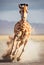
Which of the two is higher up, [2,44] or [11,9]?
[11,9]

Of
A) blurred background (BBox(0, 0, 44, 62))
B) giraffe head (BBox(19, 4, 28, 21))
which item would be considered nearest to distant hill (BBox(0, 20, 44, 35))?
blurred background (BBox(0, 0, 44, 62))

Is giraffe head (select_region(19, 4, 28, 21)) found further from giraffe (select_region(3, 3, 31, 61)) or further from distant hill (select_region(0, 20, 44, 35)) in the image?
distant hill (select_region(0, 20, 44, 35))

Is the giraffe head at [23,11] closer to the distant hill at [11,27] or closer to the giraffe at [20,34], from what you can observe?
the giraffe at [20,34]

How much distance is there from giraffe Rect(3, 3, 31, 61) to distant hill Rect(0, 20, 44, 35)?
4cm

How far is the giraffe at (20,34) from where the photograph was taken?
75.8 inches

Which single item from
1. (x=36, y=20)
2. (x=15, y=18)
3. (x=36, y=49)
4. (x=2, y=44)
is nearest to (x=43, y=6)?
(x=36, y=20)

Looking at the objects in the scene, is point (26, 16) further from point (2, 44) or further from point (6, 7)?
point (2, 44)

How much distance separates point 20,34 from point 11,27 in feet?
0.37

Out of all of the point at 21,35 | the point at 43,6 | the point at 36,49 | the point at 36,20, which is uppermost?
the point at 43,6

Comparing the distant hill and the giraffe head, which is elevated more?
the giraffe head

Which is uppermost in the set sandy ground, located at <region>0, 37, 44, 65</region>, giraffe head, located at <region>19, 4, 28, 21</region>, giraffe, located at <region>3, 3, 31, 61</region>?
giraffe head, located at <region>19, 4, 28, 21</region>

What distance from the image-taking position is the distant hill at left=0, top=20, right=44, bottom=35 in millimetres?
1932

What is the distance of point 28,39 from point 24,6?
33 centimetres

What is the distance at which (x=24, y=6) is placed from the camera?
194 centimetres
